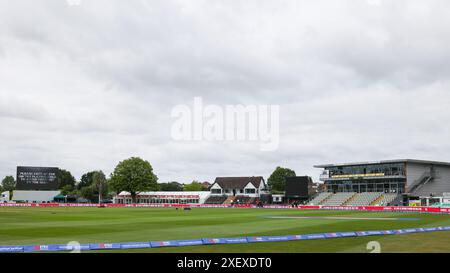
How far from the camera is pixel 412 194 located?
3730 inches

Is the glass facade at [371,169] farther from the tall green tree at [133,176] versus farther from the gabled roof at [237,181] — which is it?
the tall green tree at [133,176]

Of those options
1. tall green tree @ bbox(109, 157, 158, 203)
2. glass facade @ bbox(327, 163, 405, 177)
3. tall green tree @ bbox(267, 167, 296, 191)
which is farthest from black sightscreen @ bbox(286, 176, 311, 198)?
tall green tree @ bbox(267, 167, 296, 191)

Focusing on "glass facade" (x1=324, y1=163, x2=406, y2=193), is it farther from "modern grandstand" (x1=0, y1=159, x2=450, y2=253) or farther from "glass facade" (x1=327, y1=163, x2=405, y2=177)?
"modern grandstand" (x1=0, y1=159, x2=450, y2=253)

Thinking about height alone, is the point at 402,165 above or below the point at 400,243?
above

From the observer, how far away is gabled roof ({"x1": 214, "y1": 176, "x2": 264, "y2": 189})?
135225mm

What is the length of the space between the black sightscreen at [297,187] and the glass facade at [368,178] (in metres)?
9.65

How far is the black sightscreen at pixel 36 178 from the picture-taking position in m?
117

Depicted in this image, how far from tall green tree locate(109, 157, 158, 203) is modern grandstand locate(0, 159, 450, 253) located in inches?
264

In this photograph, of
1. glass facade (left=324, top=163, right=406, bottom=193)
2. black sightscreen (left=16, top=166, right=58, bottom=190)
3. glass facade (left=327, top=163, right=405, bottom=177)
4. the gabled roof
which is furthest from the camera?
the gabled roof

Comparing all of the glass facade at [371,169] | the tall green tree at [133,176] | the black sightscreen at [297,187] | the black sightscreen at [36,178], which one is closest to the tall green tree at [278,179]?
the tall green tree at [133,176]

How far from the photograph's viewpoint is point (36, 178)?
119m
